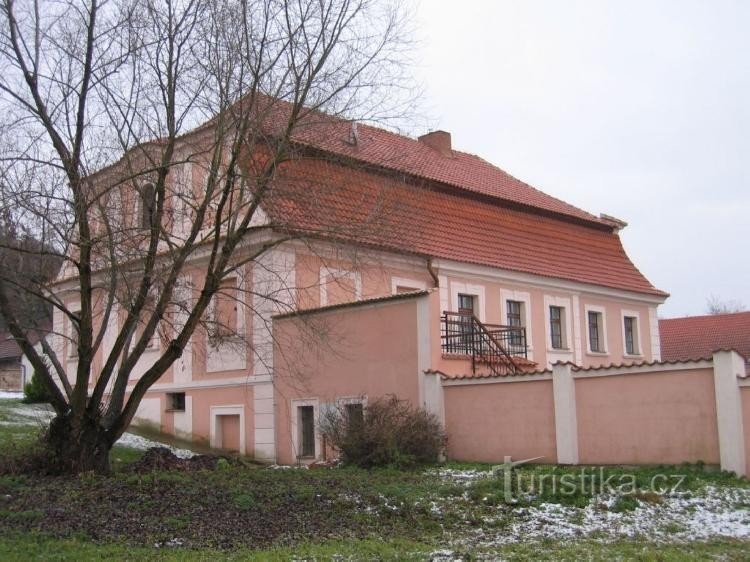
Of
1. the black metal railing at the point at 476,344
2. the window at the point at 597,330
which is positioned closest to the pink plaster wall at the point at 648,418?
the black metal railing at the point at 476,344

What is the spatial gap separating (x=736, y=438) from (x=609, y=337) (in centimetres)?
1577

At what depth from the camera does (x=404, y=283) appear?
2289 cm

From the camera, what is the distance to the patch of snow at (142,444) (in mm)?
19619

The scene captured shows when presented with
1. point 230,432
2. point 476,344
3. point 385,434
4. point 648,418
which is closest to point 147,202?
point 385,434

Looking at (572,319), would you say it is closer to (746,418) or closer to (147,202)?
(746,418)

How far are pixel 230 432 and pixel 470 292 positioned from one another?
7.64 meters

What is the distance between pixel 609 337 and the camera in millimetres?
29203

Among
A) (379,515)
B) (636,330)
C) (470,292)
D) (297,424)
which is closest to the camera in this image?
(379,515)

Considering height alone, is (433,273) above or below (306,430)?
above

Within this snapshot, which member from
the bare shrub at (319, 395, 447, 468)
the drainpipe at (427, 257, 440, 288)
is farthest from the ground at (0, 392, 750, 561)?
the drainpipe at (427, 257, 440, 288)

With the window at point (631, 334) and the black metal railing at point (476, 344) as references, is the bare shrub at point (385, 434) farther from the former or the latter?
the window at point (631, 334)

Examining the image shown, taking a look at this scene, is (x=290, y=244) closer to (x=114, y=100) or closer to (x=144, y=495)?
(x=114, y=100)

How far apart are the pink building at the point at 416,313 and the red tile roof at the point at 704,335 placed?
48.6 feet

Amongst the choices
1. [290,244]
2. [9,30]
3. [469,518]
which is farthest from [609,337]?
[9,30]
